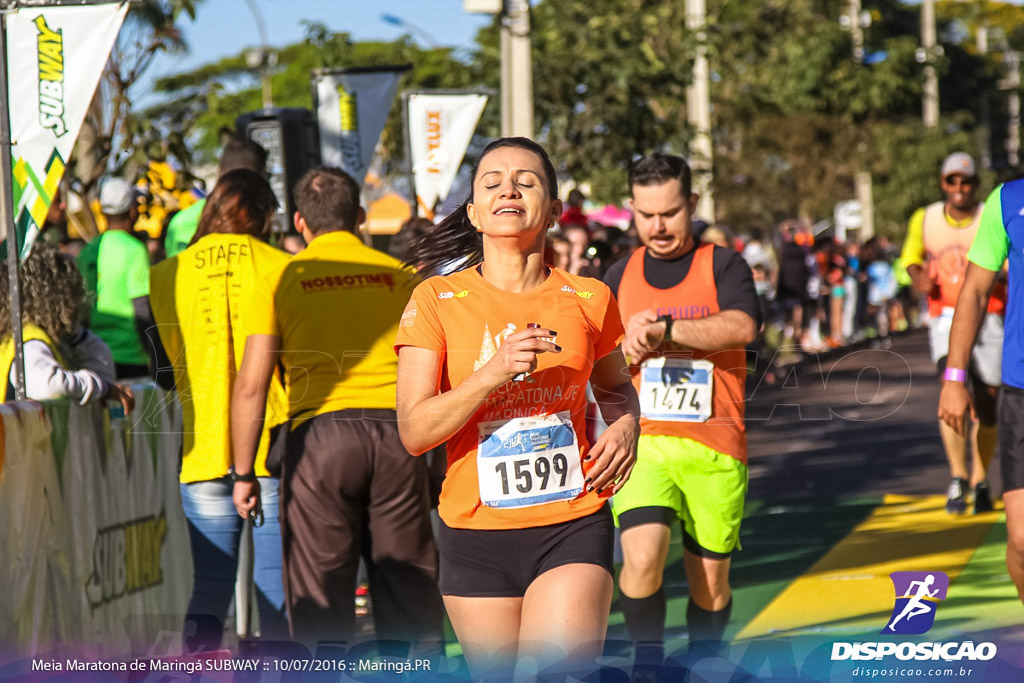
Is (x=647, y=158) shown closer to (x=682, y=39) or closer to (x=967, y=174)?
(x=967, y=174)

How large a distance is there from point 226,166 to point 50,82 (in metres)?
2.37

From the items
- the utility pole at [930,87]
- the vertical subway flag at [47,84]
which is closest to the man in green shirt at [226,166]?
the vertical subway flag at [47,84]

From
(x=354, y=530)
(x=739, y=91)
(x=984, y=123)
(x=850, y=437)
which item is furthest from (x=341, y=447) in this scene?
(x=984, y=123)

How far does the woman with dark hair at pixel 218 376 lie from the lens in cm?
536

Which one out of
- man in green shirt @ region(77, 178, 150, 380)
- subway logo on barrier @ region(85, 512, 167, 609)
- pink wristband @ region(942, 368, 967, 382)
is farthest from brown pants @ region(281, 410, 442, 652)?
man in green shirt @ region(77, 178, 150, 380)

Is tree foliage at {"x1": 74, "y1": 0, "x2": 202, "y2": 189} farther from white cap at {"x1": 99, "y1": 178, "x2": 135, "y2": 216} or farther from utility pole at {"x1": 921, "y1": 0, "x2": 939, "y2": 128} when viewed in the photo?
utility pole at {"x1": 921, "y1": 0, "x2": 939, "y2": 128}

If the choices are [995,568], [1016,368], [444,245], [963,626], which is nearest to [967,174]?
[995,568]

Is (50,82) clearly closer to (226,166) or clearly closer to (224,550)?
(224,550)

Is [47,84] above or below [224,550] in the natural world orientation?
above

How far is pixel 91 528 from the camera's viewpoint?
18.0ft

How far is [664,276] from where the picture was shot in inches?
223

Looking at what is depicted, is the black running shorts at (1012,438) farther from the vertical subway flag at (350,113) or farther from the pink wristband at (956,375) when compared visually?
the vertical subway flag at (350,113)

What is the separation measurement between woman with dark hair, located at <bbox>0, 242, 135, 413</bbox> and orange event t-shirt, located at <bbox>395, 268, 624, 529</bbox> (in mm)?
2081

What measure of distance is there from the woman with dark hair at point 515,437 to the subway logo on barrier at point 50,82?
2.14 meters
